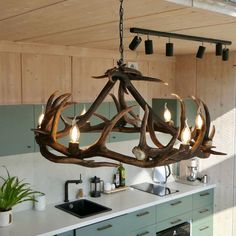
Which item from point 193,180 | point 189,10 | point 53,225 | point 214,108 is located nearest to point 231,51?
point 214,108

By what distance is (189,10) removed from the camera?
7.41 feet

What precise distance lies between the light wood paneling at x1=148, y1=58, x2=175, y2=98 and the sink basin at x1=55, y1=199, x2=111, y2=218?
168 centimetres

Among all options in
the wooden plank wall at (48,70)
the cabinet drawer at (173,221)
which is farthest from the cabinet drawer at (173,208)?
the wooden plank wall at (48,70)

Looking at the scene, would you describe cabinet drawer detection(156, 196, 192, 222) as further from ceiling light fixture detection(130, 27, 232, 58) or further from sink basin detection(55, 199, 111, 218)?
ceiling light fixture detection(130, 27, 232, 58)

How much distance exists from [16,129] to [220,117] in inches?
104

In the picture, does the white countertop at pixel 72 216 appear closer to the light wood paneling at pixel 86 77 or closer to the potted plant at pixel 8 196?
the potted plant at pixel 8 196

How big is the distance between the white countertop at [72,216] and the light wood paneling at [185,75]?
134 cm

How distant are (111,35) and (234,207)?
289 cm

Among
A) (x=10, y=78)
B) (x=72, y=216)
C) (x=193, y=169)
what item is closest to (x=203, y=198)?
(x=193, y=169)

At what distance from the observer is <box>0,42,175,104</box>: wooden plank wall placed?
3699mm

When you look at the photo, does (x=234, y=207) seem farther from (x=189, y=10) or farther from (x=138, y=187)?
(x=189, y=10)

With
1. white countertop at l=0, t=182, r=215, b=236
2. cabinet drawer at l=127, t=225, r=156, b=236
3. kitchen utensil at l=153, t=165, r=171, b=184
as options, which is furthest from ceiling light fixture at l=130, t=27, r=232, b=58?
kitchen utensil at l=153, t=165, r=171, b=184

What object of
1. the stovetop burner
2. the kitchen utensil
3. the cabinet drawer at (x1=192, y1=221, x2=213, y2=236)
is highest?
the kitchen utensil

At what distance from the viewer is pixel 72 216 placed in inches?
151
